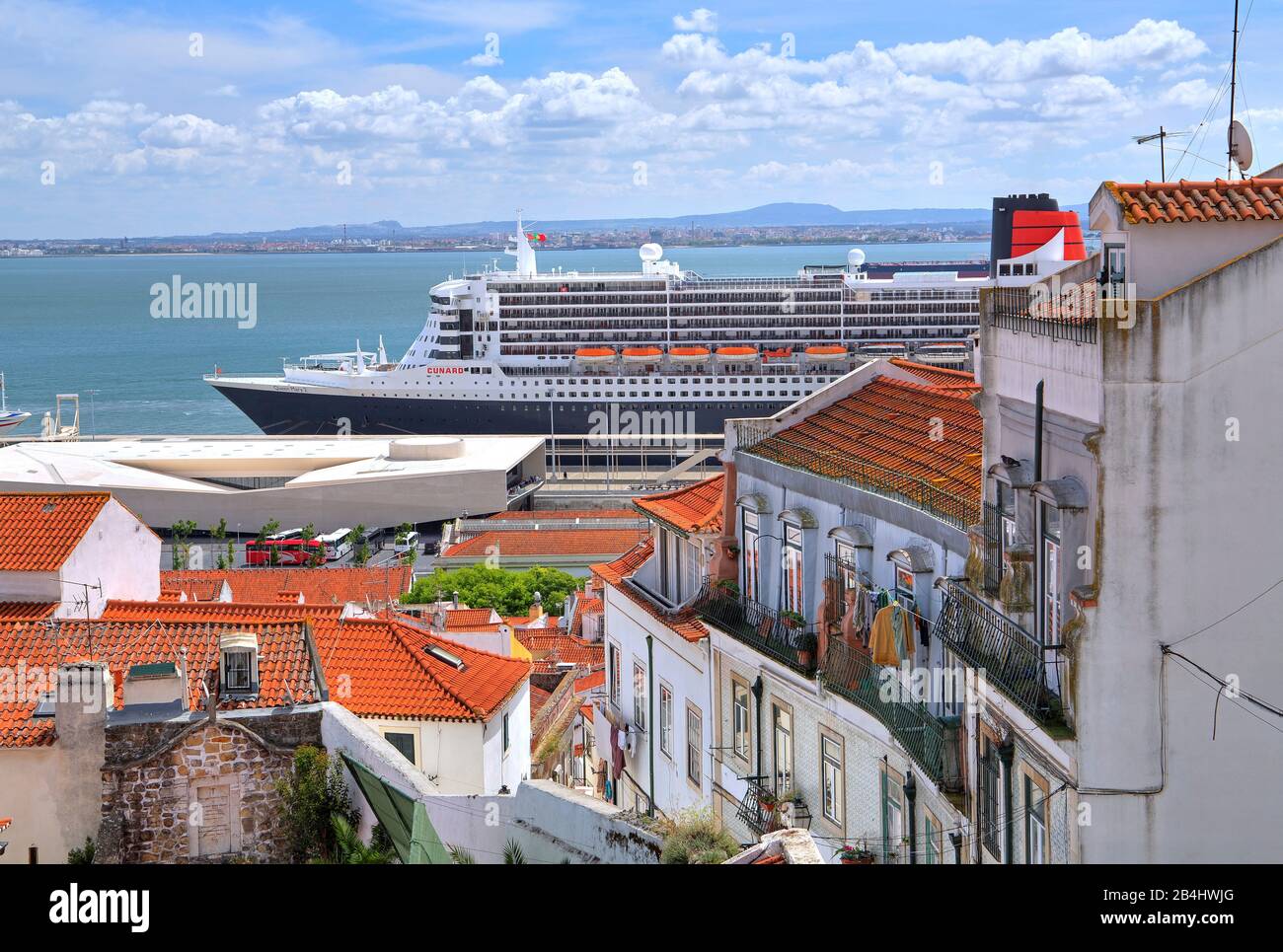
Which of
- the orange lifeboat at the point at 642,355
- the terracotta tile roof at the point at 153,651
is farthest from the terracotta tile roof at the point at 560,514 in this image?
the terracotta tile roof at the point at 153,651

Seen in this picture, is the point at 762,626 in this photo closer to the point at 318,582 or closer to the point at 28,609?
the point at 28,609

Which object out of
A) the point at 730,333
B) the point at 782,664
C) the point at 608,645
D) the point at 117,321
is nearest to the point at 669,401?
the point at 730,333

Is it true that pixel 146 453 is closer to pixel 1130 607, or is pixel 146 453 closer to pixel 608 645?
pixel 608 645

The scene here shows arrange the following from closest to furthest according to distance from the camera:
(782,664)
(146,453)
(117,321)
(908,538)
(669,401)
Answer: (908,538)
(782,664)
(146,453)
(669,401)
(117,321)

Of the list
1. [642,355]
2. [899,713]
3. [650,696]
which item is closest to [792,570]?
[899,713]

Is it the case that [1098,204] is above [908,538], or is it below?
above

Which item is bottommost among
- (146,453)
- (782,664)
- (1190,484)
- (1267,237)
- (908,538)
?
(146,453)

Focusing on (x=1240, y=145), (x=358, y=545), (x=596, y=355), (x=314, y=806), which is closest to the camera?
(x=1240, y=145)
